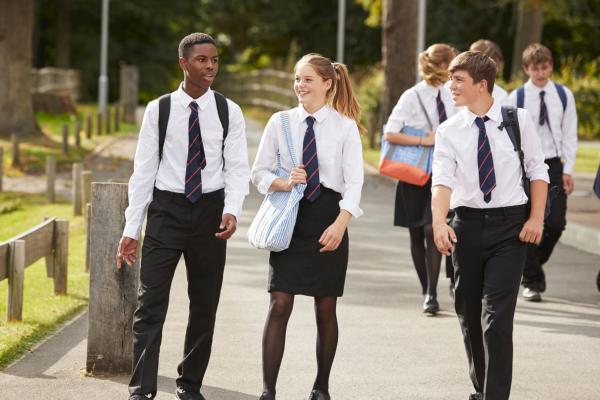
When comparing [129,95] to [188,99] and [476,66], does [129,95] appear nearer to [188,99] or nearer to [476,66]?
[188,99]

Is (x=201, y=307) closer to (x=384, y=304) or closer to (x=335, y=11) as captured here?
(x=384, y=304)

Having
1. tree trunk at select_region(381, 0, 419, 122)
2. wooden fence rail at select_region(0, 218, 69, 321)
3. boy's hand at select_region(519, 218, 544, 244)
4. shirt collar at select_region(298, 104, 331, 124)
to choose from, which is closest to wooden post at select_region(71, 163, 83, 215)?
wooden fence rail at select_region(0, 218, 69, 321)

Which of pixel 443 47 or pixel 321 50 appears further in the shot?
pixel 321 50

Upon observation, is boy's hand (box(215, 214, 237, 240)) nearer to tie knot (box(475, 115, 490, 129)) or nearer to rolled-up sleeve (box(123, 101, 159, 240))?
Answer: rolled-up sleeve (box(123, 101, 159, 240))

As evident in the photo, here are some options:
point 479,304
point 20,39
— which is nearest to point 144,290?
point 479,304

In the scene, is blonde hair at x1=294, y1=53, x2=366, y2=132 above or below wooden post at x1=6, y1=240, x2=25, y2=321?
above

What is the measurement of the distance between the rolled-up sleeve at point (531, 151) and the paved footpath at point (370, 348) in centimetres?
128

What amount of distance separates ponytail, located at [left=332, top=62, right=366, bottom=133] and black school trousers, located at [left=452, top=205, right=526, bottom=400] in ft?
2.31

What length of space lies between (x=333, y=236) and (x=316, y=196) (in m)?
0.23

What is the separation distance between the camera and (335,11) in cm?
5706

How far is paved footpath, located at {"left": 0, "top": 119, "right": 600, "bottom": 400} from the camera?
6730mm

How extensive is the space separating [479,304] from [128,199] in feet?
6.09

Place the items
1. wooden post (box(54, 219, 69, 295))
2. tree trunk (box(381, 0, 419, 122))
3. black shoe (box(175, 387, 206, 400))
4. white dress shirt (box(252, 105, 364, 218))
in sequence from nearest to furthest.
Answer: white dress shirt (box(252, 105, 364, 218)) < black shoe (box(175, 387, 206, 400)) < wooden post (box(54, 219, 69, 295)) < tree trunk (box(381, 0, 419, 122))

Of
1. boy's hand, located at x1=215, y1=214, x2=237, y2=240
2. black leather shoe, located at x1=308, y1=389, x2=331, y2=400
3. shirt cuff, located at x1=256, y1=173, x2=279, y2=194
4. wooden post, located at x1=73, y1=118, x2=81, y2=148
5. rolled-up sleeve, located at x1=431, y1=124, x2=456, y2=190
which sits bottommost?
black leather shoe, located at x1=308, y1=389, x2=331, y2=400
